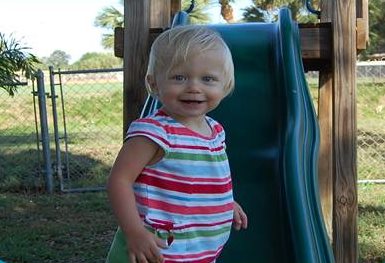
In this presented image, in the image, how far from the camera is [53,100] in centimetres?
691

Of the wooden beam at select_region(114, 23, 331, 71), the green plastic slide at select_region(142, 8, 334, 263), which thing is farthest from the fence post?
the green plastic slide at select_region(142, 8, 334, 263)

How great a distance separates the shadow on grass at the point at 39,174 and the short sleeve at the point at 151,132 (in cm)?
558

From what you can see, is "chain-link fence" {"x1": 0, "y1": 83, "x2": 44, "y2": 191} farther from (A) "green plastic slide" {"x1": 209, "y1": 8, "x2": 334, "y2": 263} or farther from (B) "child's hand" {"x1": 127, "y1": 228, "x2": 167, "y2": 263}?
(B) "child's hand" {"x1": 127, "y1": 228, "x2": 167, "y2": 263}

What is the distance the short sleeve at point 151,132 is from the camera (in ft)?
5.79

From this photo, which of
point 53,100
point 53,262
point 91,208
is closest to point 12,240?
point 53,262

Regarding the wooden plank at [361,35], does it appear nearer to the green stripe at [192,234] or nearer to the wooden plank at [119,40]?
the wooden plank at [119,40]

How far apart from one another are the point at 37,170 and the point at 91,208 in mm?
1787

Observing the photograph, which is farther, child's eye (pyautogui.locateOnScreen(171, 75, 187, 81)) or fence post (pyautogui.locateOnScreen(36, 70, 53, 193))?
fence post (pyautogui.locateOnScreen(36, 70, 53, 193))

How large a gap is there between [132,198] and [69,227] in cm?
377

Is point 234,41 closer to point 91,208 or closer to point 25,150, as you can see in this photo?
point 91,208

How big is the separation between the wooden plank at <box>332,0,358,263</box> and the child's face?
1.69 meters

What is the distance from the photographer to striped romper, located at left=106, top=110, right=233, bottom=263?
1.81m

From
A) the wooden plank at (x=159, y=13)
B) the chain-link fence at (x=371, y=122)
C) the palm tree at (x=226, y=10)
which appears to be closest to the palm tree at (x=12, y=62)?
the wooden plank at (x=159, y=13)

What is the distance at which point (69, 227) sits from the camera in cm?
536
